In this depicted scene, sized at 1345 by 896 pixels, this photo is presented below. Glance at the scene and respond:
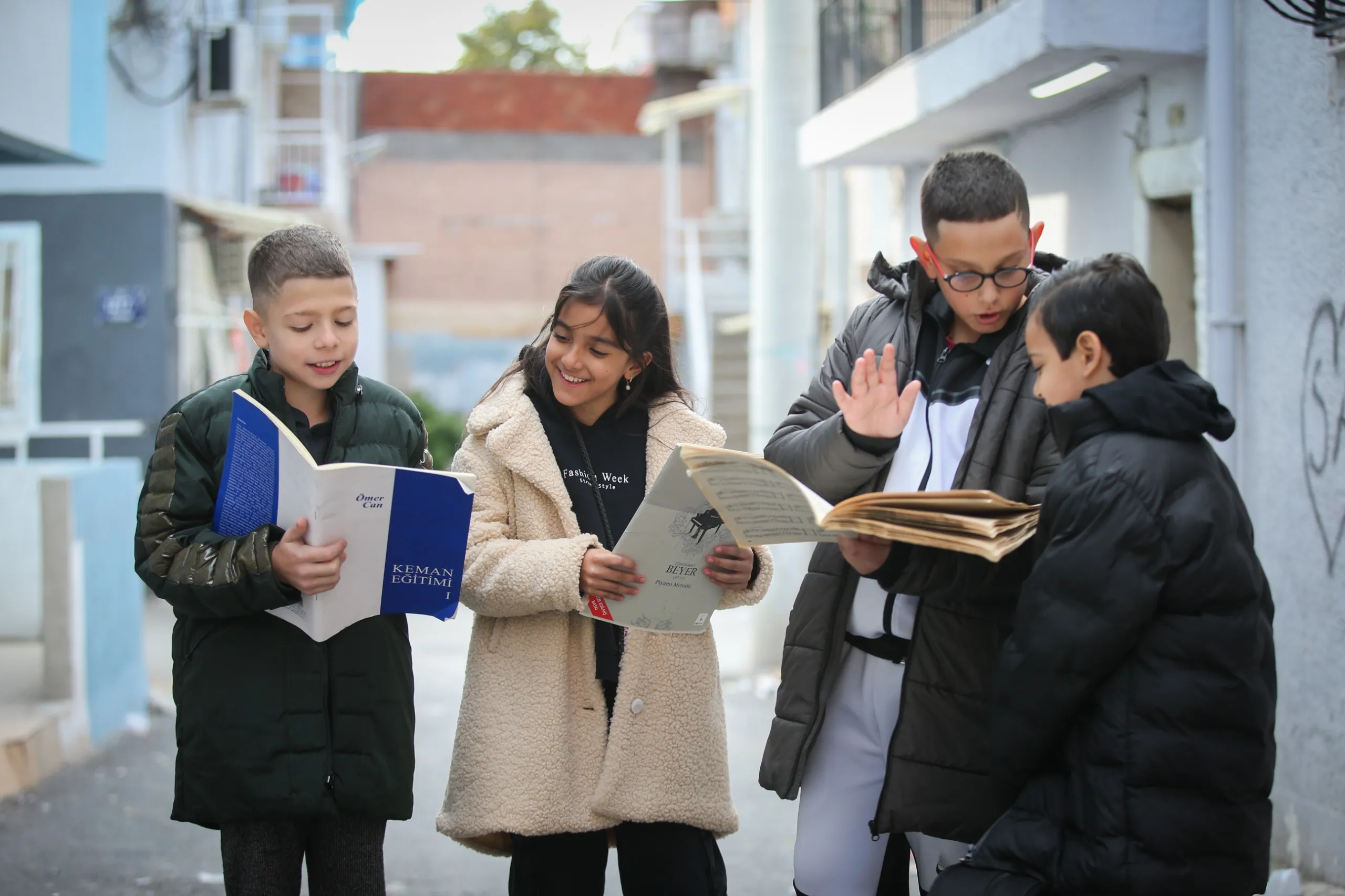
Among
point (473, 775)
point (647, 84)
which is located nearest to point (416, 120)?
point (647, 84)

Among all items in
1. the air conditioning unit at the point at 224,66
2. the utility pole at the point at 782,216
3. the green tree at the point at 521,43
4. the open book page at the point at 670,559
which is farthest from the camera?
the green tree at the point at 521,43

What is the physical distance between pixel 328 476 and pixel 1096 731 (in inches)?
57.2

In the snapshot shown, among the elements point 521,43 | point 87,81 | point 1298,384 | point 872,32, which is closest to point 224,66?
point 87,81

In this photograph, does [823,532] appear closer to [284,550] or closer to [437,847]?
[284,550]

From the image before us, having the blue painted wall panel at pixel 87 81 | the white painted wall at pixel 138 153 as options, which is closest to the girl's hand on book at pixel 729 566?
the blue painted wall panel at pixel 87 81

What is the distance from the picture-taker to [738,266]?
22.7m

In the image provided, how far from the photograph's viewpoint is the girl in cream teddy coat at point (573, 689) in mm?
3004

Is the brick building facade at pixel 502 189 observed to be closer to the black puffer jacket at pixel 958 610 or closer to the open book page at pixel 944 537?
the black puffer jacket at pixel 958 610

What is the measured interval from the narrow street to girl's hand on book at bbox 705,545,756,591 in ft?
8.06

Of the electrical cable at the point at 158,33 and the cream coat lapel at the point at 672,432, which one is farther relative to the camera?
the electrical cable at the point at 158,33

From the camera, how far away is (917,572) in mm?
2588

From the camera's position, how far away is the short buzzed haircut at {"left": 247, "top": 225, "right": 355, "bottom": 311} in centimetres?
289

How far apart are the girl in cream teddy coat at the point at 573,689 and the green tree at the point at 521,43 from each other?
126 ft

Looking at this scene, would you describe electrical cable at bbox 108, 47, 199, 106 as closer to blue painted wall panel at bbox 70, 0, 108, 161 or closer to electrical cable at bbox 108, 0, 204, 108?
electrical cable at bbox 108, 0, 204, 108
